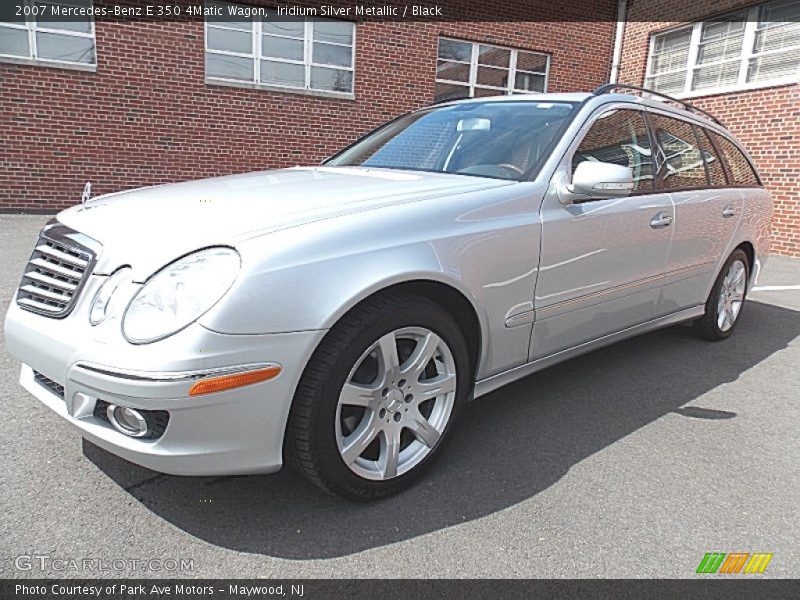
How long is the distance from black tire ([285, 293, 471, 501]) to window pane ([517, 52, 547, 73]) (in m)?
10.7

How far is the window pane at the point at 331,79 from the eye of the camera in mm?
9945

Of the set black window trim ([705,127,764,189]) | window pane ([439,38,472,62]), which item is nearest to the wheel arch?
black window trim ([705,127,764,189])

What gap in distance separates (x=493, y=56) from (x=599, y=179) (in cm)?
964

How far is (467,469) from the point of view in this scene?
96.2 inches

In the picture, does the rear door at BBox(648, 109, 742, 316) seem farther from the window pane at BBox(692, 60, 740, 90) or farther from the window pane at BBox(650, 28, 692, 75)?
the window pane at BBox(650, 28, 692, 75)

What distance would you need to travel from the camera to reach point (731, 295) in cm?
441

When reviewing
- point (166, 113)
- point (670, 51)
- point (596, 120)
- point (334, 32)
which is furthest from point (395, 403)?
point (670, 51)

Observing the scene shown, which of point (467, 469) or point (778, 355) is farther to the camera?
point (778, 355)

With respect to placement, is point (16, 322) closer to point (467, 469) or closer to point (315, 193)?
point (315, 193)

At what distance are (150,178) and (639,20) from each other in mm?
9872

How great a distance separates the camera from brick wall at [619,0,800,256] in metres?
8.95

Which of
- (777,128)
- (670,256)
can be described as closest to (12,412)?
(670,256)

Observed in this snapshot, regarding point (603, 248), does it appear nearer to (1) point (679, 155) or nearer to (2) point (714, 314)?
(1) point (679, 155)

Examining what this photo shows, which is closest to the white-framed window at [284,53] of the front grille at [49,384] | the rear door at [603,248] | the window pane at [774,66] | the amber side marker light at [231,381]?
the window pane at [774,66]
